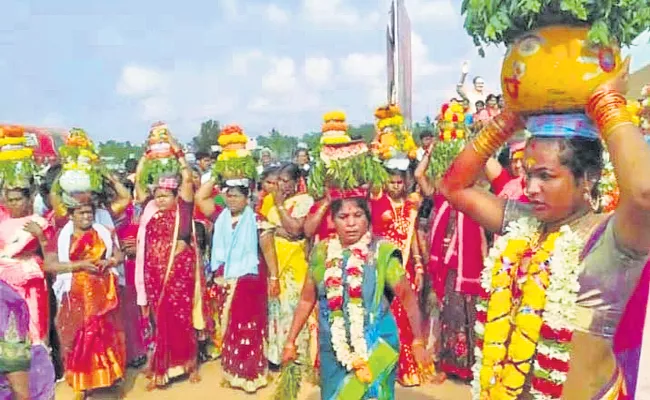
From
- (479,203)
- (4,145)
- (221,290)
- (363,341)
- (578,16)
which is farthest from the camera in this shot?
(221,290)

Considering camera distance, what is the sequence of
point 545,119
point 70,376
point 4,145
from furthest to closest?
point 4,145
point 70,376
point 545,119

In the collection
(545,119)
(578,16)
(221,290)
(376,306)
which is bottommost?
(221,290)

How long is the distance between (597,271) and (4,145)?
5.90 m

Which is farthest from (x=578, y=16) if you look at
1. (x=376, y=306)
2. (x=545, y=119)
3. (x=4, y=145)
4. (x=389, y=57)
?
(x=389, y=57)

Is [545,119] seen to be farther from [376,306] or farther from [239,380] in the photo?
[239,380]

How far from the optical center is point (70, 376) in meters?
6.83

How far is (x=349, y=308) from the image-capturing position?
4.34 meters

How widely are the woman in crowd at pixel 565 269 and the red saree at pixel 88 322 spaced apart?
4.43m

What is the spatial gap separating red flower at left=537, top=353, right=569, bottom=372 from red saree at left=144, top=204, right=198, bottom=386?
499 cm

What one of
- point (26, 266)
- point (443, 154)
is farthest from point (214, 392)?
point (443, 154)

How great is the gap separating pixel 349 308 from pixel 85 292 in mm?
3165

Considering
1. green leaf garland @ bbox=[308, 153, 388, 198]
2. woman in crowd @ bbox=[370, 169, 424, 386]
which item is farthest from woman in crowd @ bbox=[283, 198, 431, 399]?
woman in crowd @ bbox=[370, 169, 424, 386]

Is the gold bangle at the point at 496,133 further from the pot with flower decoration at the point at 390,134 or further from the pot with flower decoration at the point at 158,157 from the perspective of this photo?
the pot with flower decoration at the point at 158,157

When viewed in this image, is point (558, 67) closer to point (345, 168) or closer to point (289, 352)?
point (345, 168)
